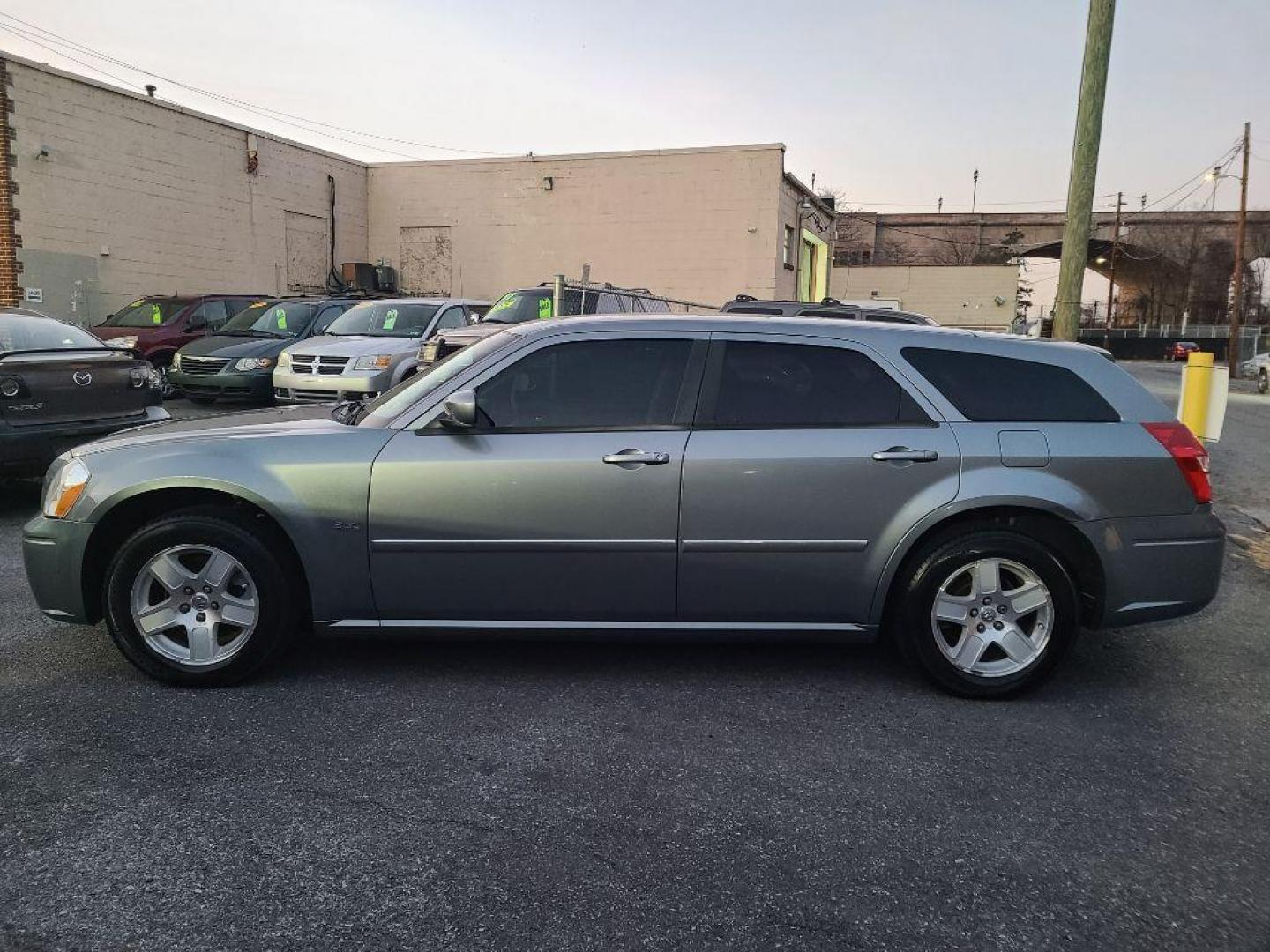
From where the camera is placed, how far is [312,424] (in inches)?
168

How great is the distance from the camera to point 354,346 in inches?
496

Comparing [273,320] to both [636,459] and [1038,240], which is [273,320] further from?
[1038,240]

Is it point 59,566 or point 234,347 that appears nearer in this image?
point 59,566

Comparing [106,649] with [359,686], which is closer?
[359,686]

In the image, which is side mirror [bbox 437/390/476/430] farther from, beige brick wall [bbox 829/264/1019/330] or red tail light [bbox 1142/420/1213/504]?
beige brick wall [bbox 829/264/1019/330]

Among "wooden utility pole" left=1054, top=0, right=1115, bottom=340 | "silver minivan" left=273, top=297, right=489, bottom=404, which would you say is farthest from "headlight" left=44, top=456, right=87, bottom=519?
"silver minivan" left=273, top=297, right=489, bottom=404

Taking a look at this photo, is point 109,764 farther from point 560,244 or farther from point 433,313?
point 560,244

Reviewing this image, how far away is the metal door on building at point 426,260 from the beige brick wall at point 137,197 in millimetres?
3263

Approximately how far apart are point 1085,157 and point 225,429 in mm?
7249

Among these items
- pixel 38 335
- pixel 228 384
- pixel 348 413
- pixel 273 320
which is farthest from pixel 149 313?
pixel 348 413

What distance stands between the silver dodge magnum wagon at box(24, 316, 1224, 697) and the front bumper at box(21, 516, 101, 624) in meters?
0.01

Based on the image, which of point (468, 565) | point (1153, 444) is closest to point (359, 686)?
point (468, 565)

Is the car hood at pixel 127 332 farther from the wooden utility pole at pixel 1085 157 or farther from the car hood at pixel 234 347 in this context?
the wooden utility pole at pixel 1085 157

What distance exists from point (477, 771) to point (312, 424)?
1.85 metres
